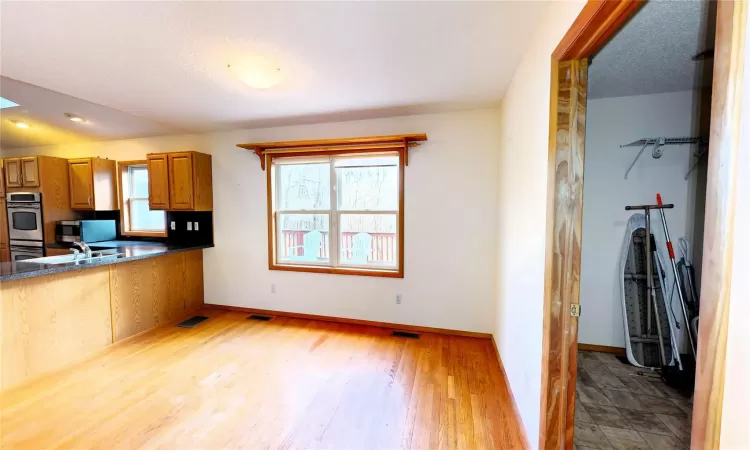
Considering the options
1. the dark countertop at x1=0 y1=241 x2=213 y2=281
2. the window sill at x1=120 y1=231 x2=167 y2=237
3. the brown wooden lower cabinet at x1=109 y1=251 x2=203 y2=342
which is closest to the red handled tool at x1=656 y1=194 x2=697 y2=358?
the dark countertop at x1=0 y1=241 x2=213 y2=281

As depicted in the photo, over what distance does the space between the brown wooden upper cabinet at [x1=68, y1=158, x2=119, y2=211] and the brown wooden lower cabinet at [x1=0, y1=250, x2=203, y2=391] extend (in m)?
1.77

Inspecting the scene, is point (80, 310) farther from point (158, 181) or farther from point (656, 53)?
point (656, 53)

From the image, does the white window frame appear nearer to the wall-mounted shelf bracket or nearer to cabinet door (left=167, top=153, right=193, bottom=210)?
cabinet door (left=167, top=153, right=193, bottom=210)

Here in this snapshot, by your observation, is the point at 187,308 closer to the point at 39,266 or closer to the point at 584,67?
the point at 39,266

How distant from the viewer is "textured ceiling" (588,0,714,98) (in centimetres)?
147

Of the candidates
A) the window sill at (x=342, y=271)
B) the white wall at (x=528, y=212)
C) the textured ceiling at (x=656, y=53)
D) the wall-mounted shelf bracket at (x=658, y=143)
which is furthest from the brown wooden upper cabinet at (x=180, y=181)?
the wall-mounted shelf bracket at (x=658, y=143)

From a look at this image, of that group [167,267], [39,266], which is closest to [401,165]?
[167,267]

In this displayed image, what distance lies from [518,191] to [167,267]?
159 inches

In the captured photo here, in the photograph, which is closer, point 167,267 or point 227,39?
point 227,39

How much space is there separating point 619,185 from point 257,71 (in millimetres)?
3427

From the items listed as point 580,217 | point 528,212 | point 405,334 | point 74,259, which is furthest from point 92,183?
point 580,217

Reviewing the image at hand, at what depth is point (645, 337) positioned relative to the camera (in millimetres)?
2580

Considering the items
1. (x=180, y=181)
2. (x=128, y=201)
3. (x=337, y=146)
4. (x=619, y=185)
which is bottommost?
(x=128, y=201)

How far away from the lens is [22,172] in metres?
4.08
